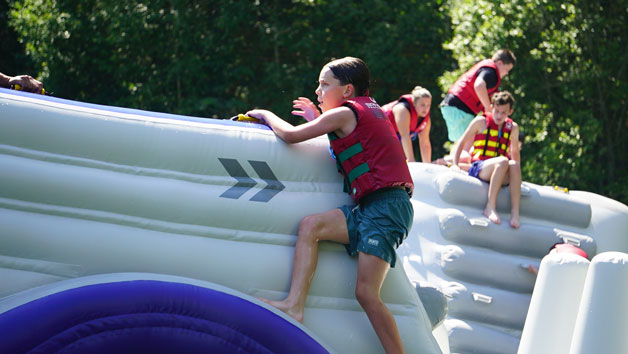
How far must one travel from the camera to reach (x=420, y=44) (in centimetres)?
1125

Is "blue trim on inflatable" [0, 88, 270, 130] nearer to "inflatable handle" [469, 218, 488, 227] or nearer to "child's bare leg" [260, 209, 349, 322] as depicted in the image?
"child's bare leg" [260, 209, 349, 322]

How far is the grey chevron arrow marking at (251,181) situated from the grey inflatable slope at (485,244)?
2.34m

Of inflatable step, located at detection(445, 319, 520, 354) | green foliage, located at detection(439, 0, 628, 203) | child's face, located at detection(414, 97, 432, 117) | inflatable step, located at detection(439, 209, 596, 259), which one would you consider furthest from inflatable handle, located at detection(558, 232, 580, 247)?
green foliage, located at detection(439, 0, 628, 203)

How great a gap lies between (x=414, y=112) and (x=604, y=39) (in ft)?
11.8

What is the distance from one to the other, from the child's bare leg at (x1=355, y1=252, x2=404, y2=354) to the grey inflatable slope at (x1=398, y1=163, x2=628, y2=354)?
218cm

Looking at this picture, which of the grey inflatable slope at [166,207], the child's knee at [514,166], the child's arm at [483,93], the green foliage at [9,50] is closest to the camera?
the grey inflatable slope at [166,207]

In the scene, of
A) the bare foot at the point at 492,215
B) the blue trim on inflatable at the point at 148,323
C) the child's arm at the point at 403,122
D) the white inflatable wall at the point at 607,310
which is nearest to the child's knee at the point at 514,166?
the bare foot at the point at 492,215

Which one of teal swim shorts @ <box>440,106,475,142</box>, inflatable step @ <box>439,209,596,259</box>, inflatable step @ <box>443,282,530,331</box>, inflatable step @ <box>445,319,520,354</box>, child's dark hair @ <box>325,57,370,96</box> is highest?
teal swim shorts @ <box>440,106,475,142</box>

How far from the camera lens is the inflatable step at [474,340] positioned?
14.9 feet

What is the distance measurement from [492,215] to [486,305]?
1.82ft

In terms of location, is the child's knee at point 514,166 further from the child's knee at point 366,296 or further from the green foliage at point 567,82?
the green foliage at point 567,82

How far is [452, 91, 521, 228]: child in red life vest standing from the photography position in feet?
15.6

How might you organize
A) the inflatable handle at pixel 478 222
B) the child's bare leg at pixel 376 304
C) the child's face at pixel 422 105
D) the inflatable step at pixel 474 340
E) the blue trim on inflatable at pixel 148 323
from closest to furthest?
1. the blue trim on inflatable at pixel 148 323
2. the child's bare leg at pixel 376 304
3. the inflatable step at pixel 474 340
4. the inflatable handle at pixel 478 222
5. the child's face at pixel 422 105

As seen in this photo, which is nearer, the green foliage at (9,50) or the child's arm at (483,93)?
the child's arm at (483,93)
